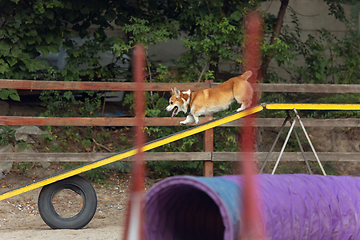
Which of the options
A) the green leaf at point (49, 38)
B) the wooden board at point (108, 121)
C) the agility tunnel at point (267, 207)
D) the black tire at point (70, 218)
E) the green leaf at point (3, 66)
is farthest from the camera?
the green leaf at point (49, 38)

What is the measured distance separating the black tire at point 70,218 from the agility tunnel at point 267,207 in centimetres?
203

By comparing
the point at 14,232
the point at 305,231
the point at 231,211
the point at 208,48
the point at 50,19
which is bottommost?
A: the point at 14,232

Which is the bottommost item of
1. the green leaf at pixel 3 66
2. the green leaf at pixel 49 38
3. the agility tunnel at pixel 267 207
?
the agility tunnel at pixel 267 207

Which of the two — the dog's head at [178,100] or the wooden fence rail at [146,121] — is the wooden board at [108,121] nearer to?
the wooden fence rail at [146,121]

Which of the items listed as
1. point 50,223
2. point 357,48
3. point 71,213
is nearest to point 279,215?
point 50,223

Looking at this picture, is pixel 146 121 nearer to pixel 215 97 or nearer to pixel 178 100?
pixel 178 100

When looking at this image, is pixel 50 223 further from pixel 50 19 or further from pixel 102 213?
pixel 50 19

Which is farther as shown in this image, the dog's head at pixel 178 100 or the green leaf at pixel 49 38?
the green leaf at pixel 49 38

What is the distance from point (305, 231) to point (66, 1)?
5931 millimetres

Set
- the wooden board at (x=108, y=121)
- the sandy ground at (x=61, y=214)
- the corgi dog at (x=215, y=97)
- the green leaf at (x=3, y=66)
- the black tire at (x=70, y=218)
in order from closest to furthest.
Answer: the sandy ground at (x=61, y=214) < the black tire at (x=70, y=218) < the corgi dog at (x=215, y=97) < the wooden board at (x=108, y=121) < the green leaf at (x=3, y=66)

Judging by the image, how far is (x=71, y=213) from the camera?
6.21m

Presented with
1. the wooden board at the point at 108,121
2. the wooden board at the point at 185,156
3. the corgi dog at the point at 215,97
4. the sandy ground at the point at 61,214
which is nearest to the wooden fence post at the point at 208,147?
the wooden board at the point at 185,156

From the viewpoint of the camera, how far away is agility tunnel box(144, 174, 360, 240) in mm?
2336

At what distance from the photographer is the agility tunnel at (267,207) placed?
7.66 feet
